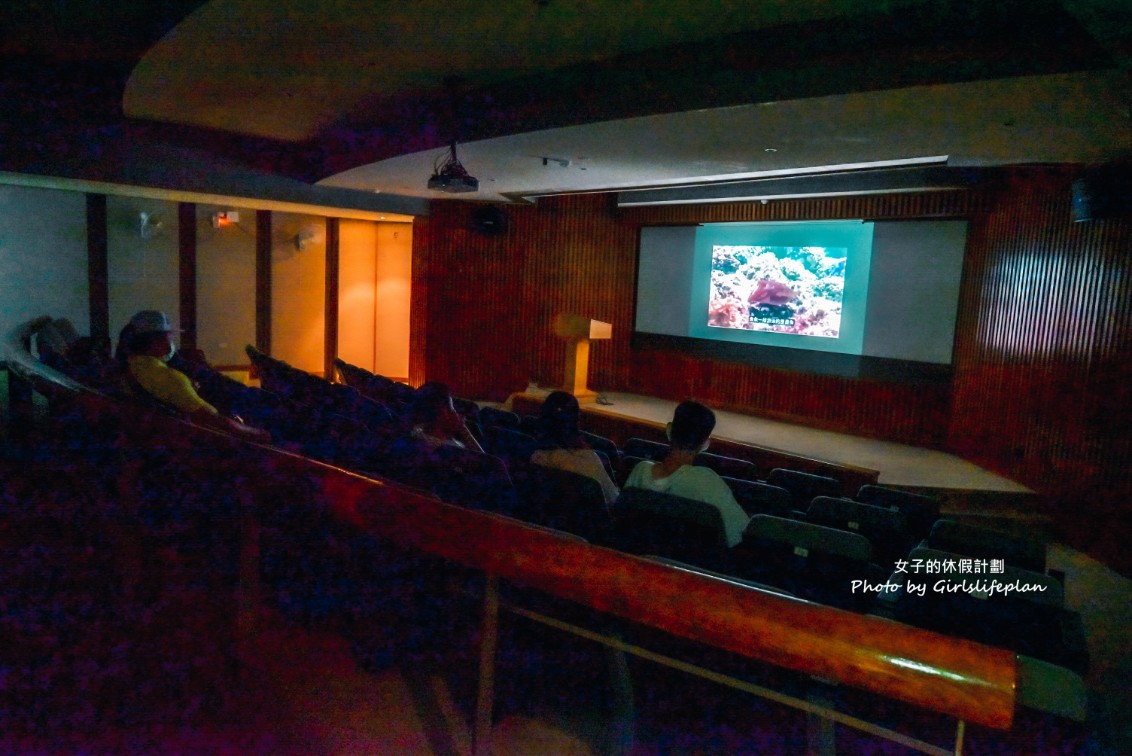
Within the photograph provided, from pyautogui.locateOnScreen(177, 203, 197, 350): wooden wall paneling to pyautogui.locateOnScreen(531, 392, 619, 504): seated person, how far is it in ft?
29.6

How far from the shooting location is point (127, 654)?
2367 millimetres

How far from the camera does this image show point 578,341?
9016mm

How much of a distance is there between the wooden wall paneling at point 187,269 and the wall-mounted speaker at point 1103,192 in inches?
417

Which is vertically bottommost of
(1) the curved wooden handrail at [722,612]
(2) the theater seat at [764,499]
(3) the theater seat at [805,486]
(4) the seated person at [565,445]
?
(3) the theater seat at [805,486]

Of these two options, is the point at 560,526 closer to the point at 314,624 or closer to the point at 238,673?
the point at 314,624

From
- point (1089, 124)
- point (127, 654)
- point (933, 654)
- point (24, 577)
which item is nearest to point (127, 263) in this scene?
point (24, 577)

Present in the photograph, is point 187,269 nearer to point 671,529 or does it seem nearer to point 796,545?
point 671,529

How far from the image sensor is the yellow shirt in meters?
3.65

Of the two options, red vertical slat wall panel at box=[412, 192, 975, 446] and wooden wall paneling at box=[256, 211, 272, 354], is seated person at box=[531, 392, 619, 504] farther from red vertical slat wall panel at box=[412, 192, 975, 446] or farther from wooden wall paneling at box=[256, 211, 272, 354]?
wooden wall paneling at box=[256, 211, 272, 354]

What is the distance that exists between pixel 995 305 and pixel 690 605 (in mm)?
7059

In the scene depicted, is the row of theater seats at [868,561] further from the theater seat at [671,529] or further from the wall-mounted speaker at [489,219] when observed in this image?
the wall-mounted speaker at [489,219]

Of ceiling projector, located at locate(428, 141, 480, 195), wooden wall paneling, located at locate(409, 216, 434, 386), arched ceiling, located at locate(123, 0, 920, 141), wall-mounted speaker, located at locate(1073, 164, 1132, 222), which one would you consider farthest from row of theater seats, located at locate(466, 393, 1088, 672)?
wooden wall paneling, located at locate(409, 216, 434, 386)

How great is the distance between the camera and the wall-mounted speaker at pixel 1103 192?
16.5ft

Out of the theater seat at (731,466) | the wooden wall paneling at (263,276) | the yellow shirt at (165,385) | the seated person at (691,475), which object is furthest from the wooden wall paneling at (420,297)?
the seated person at (691,475)
